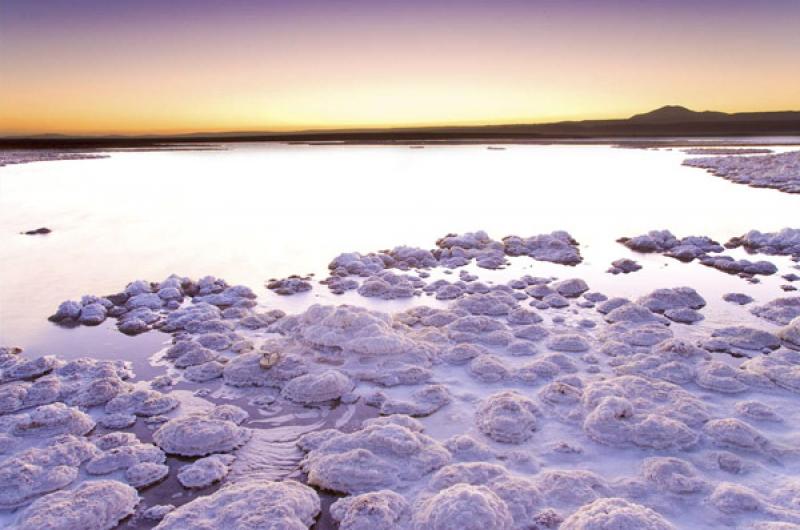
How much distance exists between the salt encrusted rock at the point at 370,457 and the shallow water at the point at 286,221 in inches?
134

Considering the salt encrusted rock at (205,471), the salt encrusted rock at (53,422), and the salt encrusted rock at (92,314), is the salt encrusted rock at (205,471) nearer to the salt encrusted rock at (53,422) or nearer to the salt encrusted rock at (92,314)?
the salt encrusted rock at (53,422)


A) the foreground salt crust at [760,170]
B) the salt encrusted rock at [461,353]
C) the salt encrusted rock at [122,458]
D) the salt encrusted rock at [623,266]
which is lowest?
the salt encrusted rock at [122,458]

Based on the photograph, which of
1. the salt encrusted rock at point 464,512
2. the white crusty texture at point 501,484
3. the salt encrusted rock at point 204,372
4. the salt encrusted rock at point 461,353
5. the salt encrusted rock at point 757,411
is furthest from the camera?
the salt encrusted rock at point 461,353

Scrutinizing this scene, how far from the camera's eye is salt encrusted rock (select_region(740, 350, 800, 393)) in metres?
5.37

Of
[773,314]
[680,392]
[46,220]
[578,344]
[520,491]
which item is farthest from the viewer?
[46,220]

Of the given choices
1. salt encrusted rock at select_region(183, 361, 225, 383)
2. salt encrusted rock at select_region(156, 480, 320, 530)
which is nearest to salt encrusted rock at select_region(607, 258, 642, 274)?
salt encrusted rock at select_region(183, 361, 225, 383)

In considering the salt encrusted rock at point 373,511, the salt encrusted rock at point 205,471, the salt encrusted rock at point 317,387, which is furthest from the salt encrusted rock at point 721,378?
the salt encrusted rock at point 205,471

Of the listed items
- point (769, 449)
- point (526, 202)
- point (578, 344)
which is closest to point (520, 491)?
point (769, 449)

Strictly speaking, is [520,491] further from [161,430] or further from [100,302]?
[100,302]

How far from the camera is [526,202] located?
65.6 ft

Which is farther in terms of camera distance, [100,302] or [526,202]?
[526,202]

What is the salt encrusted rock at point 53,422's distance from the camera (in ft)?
15.4

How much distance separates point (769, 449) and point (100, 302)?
836 cm

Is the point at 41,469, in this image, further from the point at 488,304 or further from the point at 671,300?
the point at 671,300
